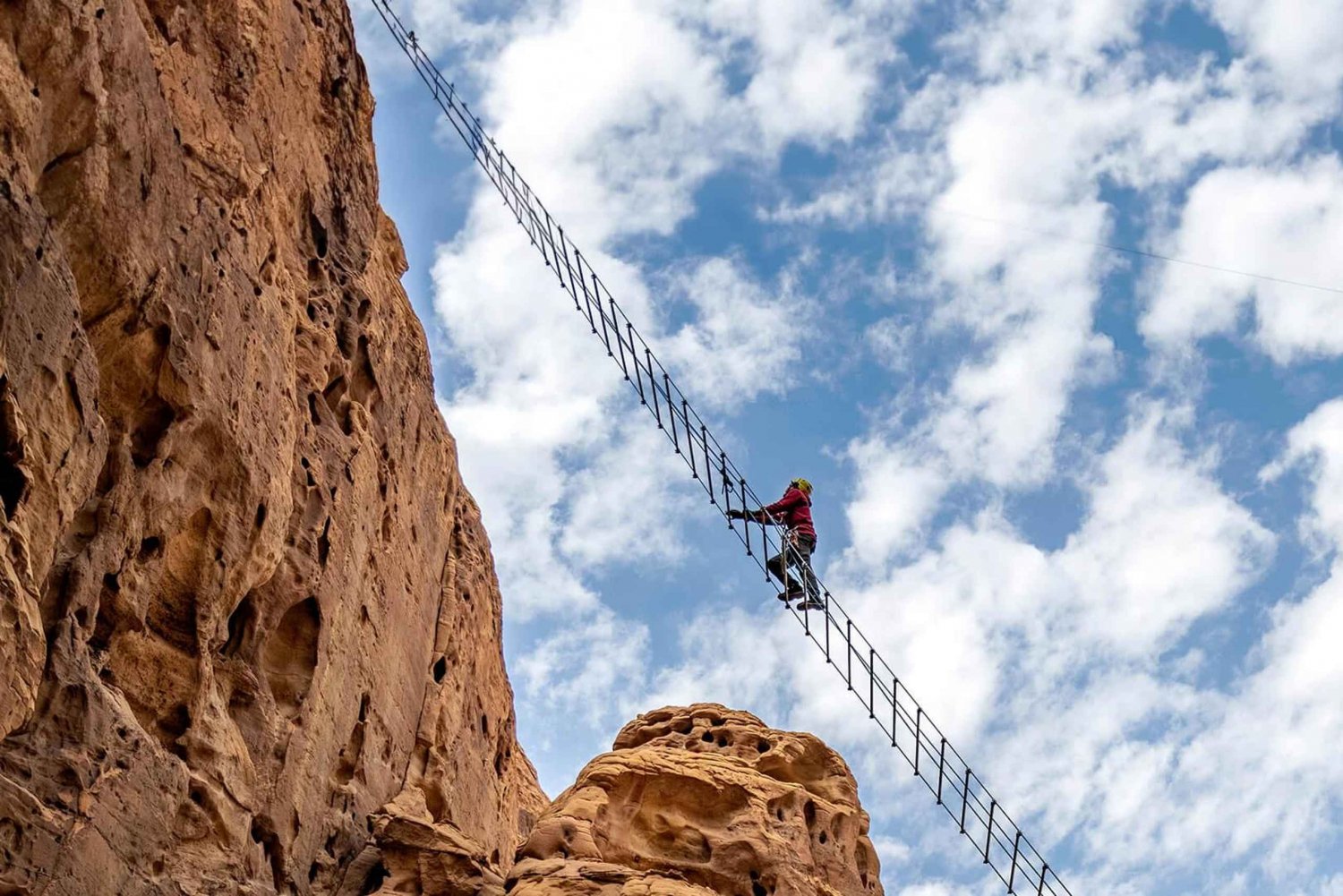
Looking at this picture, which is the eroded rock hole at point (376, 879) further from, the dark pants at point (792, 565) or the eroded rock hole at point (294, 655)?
the dark pants at point (792, 565)

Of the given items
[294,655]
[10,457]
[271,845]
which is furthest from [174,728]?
[10,457]

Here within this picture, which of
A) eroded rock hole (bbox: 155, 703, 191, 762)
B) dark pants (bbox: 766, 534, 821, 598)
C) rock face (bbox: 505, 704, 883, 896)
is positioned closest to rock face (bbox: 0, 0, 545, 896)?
eroded rock hole (bbox: 155, 703, 191, 762)

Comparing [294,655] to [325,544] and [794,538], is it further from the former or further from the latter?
[794,538]

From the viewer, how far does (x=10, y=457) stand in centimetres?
1182

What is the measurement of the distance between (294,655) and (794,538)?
7673mm

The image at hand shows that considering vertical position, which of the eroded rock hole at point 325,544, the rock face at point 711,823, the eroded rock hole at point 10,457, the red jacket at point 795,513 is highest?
the red jacket at point 795,513

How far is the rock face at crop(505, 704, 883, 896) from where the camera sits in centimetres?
1842

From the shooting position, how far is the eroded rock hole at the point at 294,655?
1764 cm

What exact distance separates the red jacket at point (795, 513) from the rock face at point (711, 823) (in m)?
2.94

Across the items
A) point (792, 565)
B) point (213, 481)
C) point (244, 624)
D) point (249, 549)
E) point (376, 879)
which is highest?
point (792, 565)

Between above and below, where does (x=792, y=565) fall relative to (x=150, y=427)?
above

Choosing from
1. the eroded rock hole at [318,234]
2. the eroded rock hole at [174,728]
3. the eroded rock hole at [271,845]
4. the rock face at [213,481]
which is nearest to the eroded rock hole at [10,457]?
the rock face at [213,481]

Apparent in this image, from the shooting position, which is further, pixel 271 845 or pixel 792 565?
pixel 792 565

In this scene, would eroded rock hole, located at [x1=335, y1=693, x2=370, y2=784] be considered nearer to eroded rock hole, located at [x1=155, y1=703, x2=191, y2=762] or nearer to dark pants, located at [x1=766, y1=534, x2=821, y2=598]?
eroded rock hole, located at [x1=155, y1=703, x2=191, y2=762]
